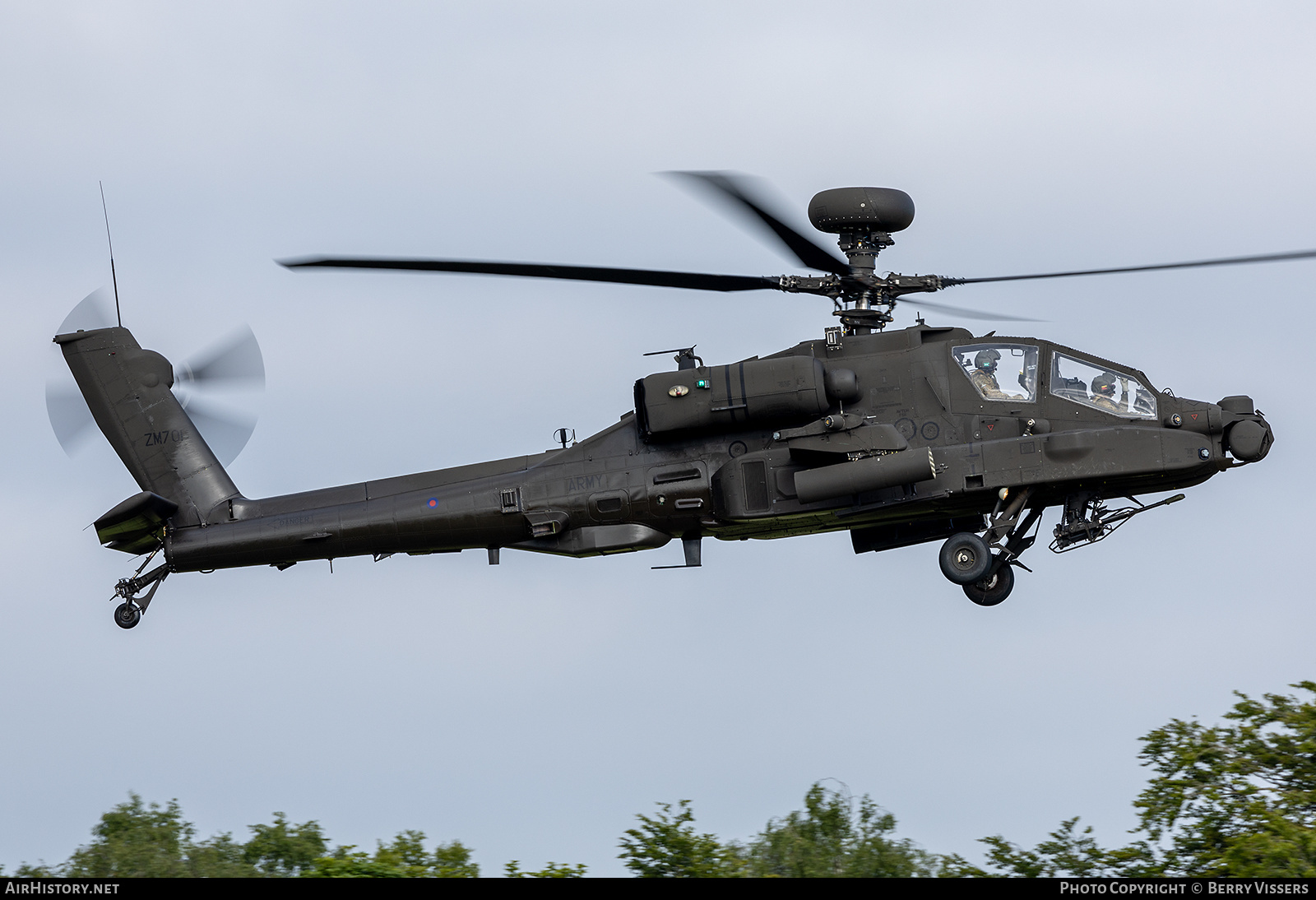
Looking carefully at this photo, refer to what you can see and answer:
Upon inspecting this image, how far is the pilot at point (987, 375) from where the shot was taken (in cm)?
1877

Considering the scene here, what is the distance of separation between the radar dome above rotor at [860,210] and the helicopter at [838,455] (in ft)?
0.07

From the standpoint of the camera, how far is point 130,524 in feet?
68.6

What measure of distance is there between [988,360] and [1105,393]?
4.37 ft

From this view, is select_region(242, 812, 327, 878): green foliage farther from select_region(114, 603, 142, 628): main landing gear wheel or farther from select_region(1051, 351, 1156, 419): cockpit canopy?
select_region(1051, 351, 1156, 419): cockpit canopy

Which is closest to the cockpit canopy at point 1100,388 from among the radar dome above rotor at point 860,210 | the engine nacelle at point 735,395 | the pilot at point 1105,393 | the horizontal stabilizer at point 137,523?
the pilot at point 1105,393

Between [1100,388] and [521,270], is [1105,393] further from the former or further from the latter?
[521,270]

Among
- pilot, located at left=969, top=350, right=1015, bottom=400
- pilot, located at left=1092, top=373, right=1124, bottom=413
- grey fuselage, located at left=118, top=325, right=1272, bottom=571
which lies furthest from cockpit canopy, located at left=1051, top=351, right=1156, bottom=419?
pilot, located at left=969, top=350, right=1015, bottom=400

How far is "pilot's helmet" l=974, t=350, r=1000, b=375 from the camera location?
742 inches

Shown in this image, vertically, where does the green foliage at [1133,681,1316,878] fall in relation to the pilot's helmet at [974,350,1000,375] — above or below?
below

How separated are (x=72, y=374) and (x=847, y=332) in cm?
1062

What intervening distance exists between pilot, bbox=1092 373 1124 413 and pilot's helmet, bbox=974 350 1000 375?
111 cm

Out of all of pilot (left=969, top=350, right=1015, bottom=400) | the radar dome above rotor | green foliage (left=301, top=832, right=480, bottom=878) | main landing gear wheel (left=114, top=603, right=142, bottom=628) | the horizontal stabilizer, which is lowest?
green foliage (left=301, top=832, right=480, bottom=878)
